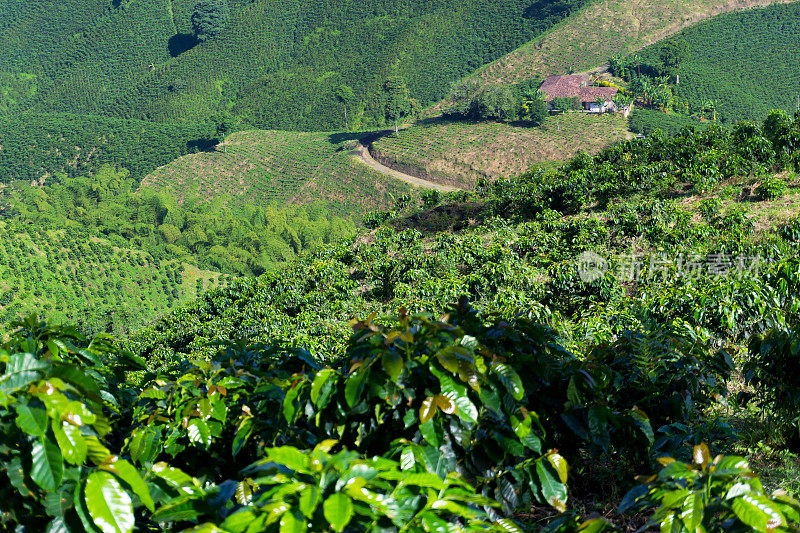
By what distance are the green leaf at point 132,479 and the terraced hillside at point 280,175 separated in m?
46.6

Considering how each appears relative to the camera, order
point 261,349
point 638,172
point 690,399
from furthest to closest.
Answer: point 638,172, point 261,349, point 690,399

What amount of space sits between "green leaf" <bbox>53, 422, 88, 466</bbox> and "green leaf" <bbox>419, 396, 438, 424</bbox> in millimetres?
1147

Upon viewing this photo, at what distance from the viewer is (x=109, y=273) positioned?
40844mm

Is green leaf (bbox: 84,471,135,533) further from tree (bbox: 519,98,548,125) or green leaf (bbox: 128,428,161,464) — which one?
tree (bbox: 519,98,548,125)

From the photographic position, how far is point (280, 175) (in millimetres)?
59344

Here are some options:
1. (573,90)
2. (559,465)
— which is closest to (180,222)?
(573,90)

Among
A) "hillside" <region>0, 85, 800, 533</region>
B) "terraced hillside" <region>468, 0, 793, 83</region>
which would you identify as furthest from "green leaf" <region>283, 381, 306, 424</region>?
"terraced hillside" <region>468, 0, 793, 83</region>

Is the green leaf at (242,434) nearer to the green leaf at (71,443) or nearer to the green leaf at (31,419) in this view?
the green leaf at (71,443)

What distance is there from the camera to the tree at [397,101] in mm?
64250

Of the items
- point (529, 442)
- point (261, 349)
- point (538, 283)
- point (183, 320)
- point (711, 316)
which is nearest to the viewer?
point (529, 442)

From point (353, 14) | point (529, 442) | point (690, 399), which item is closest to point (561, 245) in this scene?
point (690, 399)

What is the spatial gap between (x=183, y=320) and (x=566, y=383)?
1788 centimetres

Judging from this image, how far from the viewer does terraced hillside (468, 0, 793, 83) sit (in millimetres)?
65188

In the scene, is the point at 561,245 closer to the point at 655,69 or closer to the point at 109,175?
the point at 655,69
